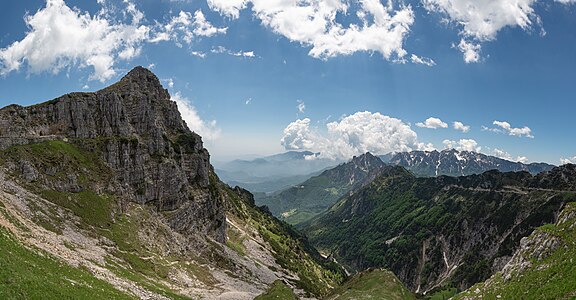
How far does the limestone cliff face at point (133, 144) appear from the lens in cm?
11469

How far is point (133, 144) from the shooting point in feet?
413

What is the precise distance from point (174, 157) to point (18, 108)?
5357 cm

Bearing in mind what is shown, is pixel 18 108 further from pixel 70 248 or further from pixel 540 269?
pixel 540 269

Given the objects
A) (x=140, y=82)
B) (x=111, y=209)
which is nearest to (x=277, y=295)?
(x=111, y=209)

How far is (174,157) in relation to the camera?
150 metres

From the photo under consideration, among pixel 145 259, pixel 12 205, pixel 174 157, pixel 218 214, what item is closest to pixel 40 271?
pixel 12 205

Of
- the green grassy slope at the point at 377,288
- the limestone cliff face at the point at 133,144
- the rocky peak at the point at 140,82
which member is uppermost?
the rocky peak at the point at 140,82

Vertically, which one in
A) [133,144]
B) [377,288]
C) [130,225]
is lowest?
[377,288]

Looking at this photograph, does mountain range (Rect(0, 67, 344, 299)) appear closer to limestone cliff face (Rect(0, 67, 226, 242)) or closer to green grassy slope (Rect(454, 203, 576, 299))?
limestone cliff face (Rect(0, 67, 226, 242))

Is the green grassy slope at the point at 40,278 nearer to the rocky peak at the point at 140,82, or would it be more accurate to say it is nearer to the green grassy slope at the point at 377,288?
the green grassy slope at the point at 377,288

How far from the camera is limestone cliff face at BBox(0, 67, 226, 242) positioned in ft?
376

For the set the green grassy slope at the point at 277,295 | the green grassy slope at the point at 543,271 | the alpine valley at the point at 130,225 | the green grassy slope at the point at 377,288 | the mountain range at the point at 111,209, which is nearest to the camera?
the green grassy slope at the point at 543,271

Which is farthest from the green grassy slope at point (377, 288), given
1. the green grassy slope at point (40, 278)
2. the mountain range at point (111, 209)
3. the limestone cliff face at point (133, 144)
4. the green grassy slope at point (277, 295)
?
the limestone cliff face at point (133, 144)

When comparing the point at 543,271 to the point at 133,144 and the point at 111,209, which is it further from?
the point at 133,144
